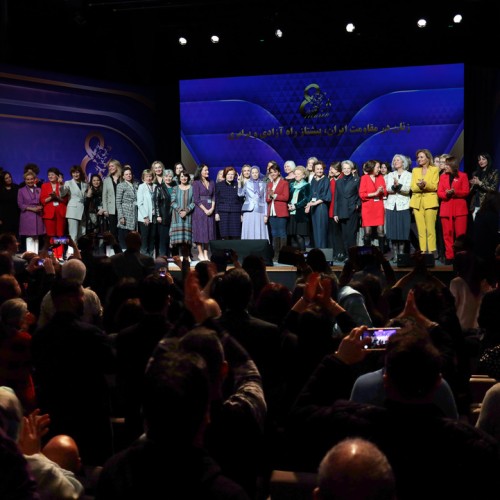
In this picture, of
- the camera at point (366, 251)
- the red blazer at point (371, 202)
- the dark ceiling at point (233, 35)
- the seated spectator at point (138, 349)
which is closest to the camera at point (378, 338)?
the seated spectator at point (138, 349)

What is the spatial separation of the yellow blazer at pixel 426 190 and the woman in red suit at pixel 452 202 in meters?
0.08

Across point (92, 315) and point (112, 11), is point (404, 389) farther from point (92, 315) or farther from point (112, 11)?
point (112, 11)

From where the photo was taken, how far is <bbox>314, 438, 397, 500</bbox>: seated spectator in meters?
1.31

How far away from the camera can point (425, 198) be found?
1032cm

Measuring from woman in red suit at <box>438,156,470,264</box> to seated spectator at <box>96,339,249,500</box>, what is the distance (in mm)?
8982

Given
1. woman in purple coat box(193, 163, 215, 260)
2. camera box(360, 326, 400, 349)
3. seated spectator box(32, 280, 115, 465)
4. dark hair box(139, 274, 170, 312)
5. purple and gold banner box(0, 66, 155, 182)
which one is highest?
purple and gold banner box(0, 66, 155, 182)

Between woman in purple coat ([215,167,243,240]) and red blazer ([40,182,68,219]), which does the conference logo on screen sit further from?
red blazer ([40,182,68,219])

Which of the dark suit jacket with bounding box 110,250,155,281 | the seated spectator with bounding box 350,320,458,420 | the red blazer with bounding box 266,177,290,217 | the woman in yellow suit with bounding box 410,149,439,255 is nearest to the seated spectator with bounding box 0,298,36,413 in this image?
the seated spectator with bounding box 350,320,458,420

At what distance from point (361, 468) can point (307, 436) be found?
1.84 feet

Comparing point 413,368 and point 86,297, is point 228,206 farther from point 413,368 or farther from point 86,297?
point 413,368

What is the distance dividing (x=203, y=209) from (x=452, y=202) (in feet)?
11.2

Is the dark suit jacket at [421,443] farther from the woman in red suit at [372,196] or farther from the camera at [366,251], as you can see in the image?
the woman in red suit at [372,196]

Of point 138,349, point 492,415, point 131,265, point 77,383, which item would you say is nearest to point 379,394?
point 492,415

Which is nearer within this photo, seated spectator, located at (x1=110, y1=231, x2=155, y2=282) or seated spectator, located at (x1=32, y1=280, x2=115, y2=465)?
seated spectator, located at (x1=32, y1=280, x2=115, y2=465)
